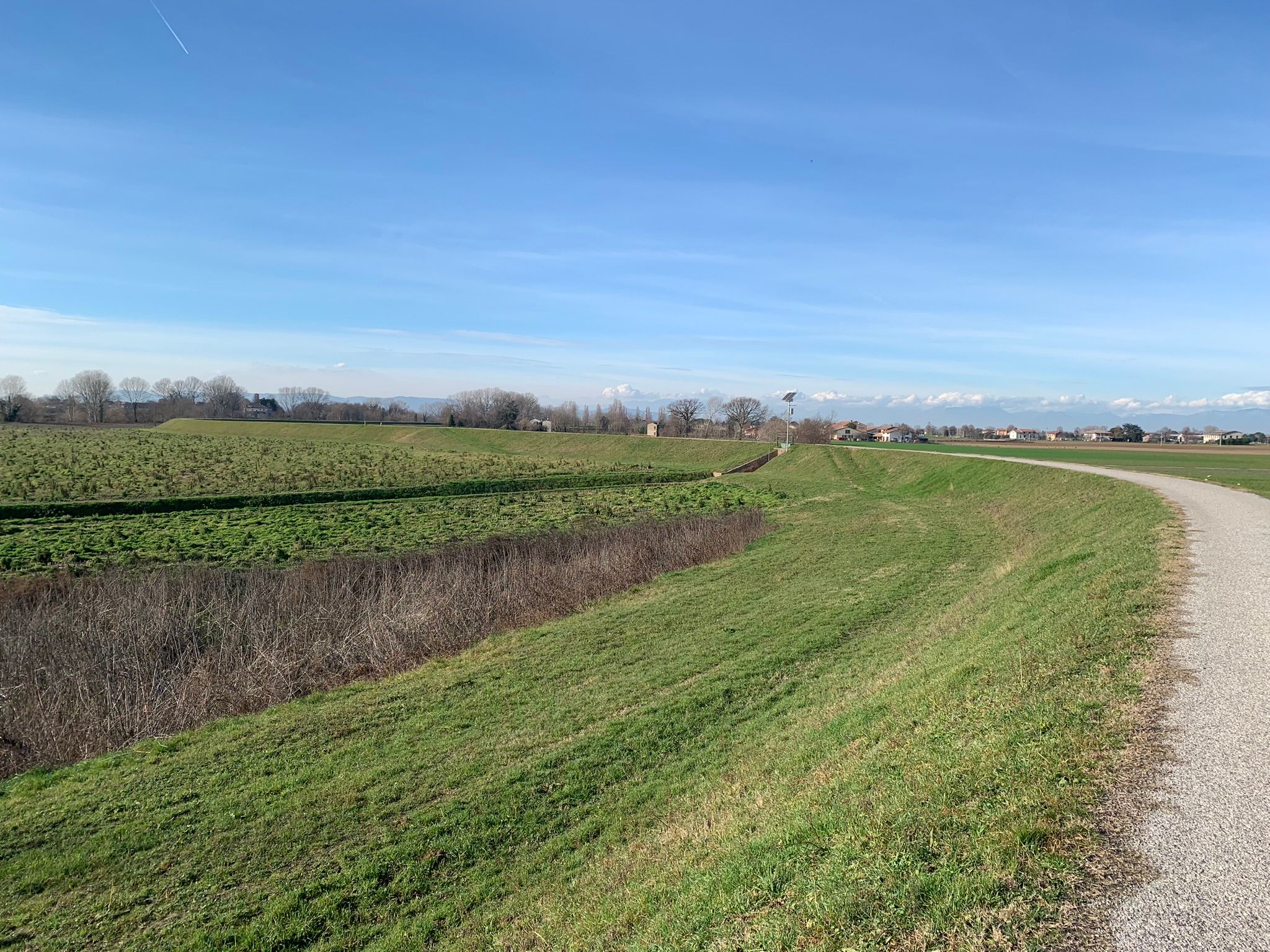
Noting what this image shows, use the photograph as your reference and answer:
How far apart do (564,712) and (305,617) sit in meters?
7.94

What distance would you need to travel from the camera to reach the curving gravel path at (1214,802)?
3791mm

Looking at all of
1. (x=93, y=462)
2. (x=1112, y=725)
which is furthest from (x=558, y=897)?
(x=93, y=462)

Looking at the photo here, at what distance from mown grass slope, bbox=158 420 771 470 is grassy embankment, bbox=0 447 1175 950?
5127cm

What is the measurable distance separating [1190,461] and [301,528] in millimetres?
53612

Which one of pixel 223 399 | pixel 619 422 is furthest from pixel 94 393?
pixel 619 422

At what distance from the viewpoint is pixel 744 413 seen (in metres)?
122

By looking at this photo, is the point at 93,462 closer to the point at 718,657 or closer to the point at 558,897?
the point at 718,657

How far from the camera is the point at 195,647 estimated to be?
1434 centimetres

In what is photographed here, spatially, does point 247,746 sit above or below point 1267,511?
below

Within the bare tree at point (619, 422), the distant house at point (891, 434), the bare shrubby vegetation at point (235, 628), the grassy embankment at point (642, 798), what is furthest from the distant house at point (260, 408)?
the grassy embankment at point (642, 798)

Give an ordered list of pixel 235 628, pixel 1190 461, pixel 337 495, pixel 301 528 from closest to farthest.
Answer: pixel 235 628, pixel 301 528, pixel 337 495, pixel 1190 461

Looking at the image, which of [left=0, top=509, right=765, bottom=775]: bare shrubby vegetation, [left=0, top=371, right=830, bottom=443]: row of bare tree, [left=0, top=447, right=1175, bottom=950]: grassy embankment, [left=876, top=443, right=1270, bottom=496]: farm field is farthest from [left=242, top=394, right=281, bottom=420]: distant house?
[left=0, top=447, right=1175, bottom=950]: grassy embankment

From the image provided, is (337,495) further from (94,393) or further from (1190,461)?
(94,393)

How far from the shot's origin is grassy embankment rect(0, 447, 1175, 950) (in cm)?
488
